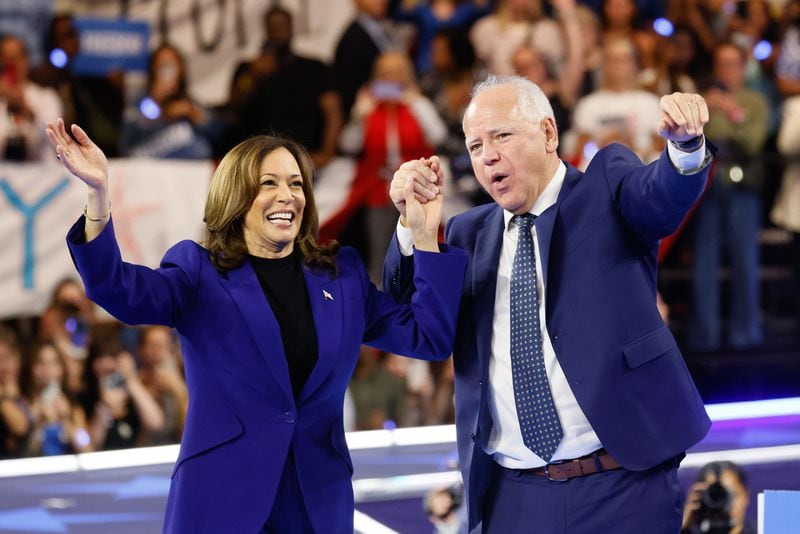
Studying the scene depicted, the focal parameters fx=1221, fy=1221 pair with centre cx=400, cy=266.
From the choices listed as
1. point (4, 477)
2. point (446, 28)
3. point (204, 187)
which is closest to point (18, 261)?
point (204, 187)

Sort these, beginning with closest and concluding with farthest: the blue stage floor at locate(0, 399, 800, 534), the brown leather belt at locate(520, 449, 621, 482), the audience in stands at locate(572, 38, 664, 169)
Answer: the brown leather belt at locate(520, 449, 621, 482), the blue stage floor at locate(0, 399, 800, 534), the audience in stands at locate(572, 38, 664, 169)

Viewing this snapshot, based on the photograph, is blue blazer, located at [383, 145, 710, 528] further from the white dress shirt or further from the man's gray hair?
the man's gray hair

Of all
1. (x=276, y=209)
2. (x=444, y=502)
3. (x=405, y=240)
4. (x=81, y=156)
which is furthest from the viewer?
(x=444, y=502)

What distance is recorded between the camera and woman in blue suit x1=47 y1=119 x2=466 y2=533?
8.40ft

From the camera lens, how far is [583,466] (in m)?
2.75

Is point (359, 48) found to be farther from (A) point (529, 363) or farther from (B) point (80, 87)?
(A) point (529, 363)

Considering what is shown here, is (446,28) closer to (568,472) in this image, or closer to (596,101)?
(596,101)

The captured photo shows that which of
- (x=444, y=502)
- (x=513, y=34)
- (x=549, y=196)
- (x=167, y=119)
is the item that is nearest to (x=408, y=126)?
(x=513, y=34)

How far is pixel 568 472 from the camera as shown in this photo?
2.76 meters

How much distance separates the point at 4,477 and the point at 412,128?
283 centimetres

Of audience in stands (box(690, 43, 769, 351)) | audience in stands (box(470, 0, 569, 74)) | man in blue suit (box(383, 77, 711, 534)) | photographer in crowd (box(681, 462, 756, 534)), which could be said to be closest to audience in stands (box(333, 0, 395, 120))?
audience in stands (box(470, 0, 569, 74))

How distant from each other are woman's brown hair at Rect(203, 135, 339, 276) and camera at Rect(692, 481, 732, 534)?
5.36 feet

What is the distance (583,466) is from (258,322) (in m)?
0.80

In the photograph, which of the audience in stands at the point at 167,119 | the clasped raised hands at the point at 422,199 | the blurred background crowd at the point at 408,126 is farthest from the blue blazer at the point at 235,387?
the audience in stands at the point at 167,119
